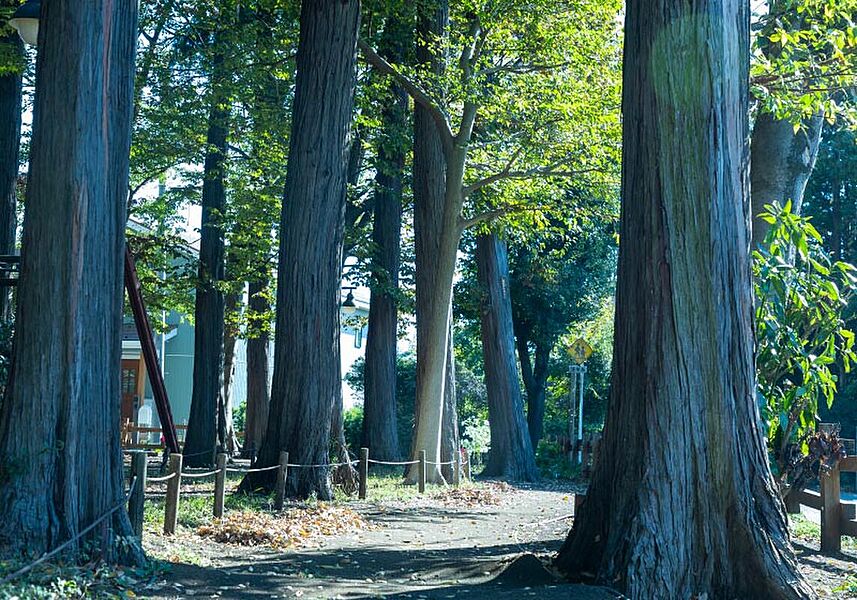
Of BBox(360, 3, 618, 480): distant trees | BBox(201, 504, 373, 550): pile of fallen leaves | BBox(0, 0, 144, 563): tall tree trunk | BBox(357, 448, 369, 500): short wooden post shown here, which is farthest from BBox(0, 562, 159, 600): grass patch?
→ BBox(360, 3, 618, 480): distant trees

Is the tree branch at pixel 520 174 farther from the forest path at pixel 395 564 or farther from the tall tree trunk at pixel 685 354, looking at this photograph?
the tall tree trunk at pixel 685 354

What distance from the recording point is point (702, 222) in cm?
907

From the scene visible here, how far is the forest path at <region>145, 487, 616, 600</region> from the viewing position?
369 inches

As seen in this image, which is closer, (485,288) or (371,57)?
(371,57)

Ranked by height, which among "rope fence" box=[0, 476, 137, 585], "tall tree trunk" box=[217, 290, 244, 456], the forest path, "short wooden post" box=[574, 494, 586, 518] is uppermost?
"tall tree trunk" box=[217, 290, 244, 456]

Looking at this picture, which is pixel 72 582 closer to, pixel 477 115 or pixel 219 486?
pixel 219 486

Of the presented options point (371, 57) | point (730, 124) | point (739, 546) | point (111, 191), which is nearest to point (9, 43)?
point (371, 57)

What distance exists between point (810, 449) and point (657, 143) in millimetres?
5546

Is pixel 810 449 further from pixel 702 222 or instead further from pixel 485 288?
pixel 485 288

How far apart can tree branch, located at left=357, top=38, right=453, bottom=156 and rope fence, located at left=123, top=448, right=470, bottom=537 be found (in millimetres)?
6373

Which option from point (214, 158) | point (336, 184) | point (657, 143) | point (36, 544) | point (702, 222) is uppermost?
point (214, 158)

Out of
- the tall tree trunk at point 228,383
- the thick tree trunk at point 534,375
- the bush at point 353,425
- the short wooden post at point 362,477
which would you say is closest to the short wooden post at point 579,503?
the short wooden post at point 362,477

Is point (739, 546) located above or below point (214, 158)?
below

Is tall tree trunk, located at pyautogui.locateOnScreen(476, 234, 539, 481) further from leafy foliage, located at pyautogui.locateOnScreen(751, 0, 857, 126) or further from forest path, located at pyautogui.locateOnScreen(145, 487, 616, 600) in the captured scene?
leafy foliage, located at pyautogui.locateOnScreen(751, 0, 857, 126)
